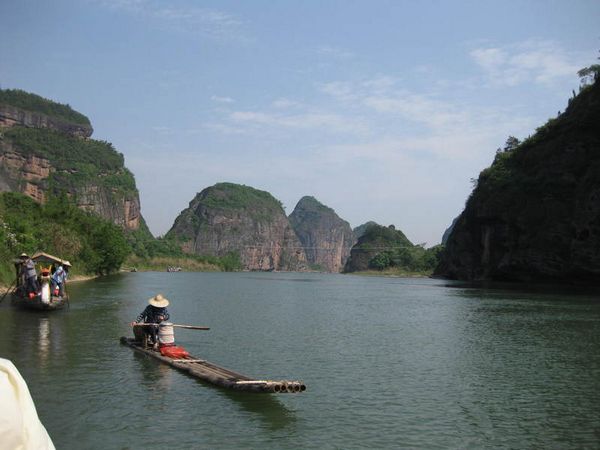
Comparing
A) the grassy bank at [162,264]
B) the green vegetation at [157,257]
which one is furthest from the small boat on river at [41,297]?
the green vegetation at [157,257]

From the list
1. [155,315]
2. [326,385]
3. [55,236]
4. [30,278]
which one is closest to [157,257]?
[55,236]

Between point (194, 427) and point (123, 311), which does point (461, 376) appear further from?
point (123, 311)

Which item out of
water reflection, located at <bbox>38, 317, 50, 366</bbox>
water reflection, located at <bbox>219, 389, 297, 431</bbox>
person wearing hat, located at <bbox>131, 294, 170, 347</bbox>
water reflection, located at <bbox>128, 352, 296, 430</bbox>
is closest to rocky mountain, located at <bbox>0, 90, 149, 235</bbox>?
water reflection, located at <bbox>38, 317, 50, 366</bbox>

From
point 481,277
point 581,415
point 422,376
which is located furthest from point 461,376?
point 481,277

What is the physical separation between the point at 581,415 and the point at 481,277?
83.5 metres

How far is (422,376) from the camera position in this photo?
1698 cm

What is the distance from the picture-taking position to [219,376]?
46.0 ft

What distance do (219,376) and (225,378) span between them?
1.19 feet

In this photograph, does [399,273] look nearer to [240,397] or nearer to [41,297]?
[41,297]

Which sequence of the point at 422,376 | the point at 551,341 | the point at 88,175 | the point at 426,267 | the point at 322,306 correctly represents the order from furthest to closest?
1. the point at 88,175
2. the point at 426,267
3. the point at 322,306
4. the point at 551,341
5. the point at 422,376

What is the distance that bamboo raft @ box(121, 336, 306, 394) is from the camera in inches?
482

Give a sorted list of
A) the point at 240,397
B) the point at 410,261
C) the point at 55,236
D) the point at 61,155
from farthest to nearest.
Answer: the point at 61,155 < the point at 410,261 < the point at 55,236 < the point at 240,397

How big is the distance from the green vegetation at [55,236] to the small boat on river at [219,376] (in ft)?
83.5

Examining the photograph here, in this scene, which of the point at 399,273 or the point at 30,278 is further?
the point at 399,273
